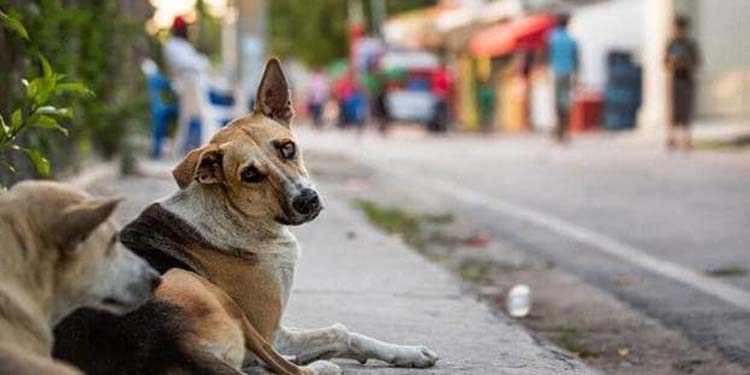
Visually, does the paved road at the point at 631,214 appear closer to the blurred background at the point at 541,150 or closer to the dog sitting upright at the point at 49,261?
the blurred background at the point at 541,150

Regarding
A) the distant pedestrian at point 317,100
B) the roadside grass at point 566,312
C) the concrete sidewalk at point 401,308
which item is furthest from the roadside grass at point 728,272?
the distant pedestrian at point 317,100

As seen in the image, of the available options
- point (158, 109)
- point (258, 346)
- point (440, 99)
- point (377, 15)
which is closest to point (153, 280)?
point (258, 346)

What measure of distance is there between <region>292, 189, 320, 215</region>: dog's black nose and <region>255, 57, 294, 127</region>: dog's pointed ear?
53 centimetres

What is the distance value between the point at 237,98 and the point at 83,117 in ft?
21.4

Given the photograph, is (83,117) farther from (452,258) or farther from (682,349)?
(682,349)

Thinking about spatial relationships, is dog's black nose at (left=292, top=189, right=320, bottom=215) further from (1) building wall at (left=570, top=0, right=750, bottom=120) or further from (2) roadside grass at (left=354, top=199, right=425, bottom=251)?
(1) building wall at (left=570, top=0, right=750, bottom=120)

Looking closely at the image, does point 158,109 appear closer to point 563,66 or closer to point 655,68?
point 563,66

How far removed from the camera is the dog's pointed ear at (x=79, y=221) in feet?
12.6

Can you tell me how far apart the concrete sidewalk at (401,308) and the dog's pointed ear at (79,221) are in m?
1.67

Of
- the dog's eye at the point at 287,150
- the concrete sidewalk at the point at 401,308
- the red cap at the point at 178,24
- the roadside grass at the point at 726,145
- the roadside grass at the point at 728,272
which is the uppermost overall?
the dog's eye at the point at 287,150

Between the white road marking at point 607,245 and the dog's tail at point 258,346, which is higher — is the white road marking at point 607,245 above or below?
below

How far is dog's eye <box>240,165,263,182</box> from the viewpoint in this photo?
16.6ft

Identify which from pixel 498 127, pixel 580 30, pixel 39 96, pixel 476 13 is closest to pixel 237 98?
pixel 39 96

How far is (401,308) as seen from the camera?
711 cm
